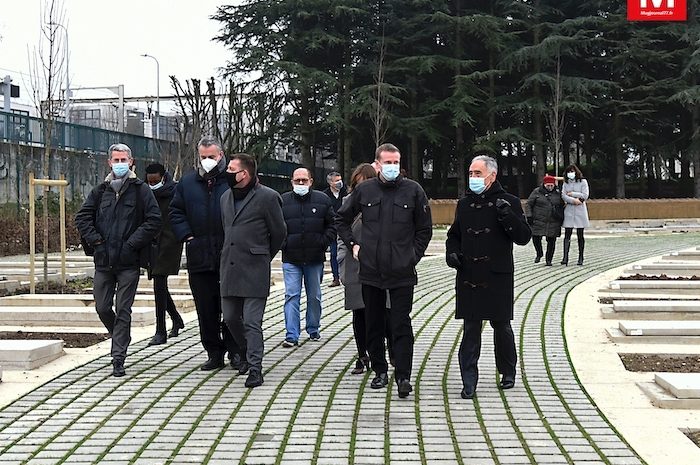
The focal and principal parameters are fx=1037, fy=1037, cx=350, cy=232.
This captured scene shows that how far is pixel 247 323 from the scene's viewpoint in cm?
794

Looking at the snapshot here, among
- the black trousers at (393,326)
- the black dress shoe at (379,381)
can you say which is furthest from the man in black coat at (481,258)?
the black dress shoe at (379,381)

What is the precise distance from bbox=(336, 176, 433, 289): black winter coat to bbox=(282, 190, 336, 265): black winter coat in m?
2.33

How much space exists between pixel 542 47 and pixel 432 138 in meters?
6.29

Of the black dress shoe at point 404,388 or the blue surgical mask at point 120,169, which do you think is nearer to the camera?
the black dress shoe at point 404,388

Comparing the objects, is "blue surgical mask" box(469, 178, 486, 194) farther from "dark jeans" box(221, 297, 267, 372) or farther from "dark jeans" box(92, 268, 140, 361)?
"dark jeans" box(92, 268, 140, 361)

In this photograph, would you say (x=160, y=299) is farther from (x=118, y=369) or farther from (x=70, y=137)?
(x=70, y=137)

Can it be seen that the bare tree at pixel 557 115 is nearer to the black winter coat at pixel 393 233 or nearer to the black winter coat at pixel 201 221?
the black winter coat at pixel 201 221

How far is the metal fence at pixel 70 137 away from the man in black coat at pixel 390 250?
54.8 ft

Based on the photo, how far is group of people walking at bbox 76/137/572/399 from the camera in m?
7.42

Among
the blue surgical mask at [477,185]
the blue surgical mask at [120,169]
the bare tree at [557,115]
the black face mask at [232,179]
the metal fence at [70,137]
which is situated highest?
the bare tree at [557,115]

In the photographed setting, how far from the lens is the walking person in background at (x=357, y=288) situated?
328 inches

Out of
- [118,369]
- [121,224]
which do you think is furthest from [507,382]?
[121,224]

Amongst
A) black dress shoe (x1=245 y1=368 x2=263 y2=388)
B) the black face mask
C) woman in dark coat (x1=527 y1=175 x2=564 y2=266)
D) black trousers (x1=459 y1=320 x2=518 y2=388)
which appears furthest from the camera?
woman in dark coat (x1=527 y1=175 x2=564 y2=266)

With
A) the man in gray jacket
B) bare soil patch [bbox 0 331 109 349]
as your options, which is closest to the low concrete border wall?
bare soil patch [bbox 0 331 109 349]
